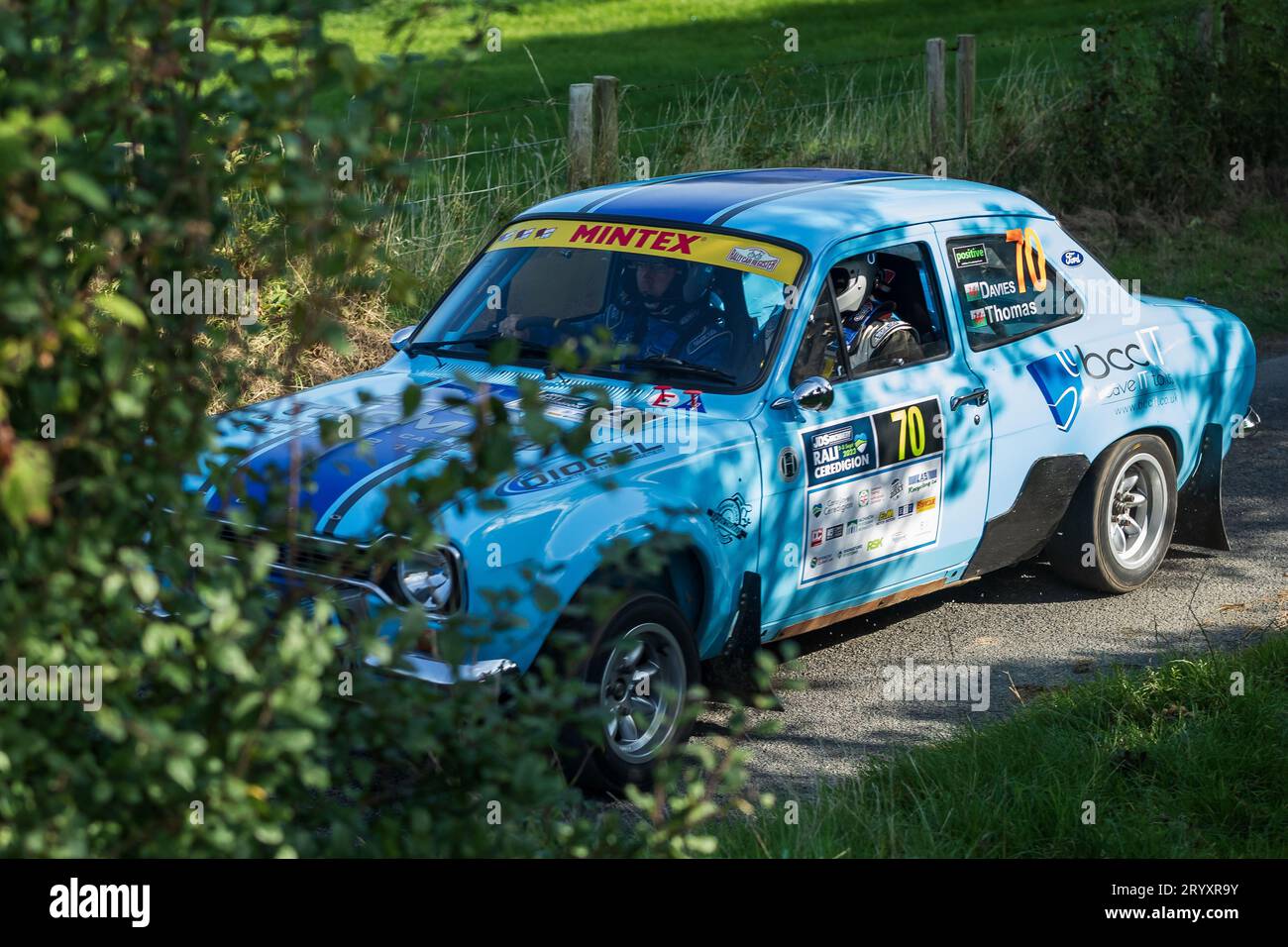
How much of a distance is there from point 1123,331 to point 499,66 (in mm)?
22999

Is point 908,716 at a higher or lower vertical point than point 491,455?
lower

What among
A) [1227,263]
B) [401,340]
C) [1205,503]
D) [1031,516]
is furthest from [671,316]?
[1227,263]

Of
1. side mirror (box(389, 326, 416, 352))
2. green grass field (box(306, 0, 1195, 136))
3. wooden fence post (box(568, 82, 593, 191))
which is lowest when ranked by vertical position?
side mirror (box(389, 326, 416, 352))

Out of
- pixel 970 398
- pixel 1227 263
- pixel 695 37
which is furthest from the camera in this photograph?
pixel 695 37

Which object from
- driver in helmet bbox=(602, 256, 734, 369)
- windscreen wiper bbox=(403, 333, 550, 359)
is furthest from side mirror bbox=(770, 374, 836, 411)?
windscreen wiper bbox=(403, 333, 550, 359)

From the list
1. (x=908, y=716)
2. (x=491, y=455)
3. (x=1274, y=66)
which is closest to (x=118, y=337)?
(x=491, y=455)

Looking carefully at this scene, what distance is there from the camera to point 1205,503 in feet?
25.5

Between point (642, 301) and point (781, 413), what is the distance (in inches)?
29.4

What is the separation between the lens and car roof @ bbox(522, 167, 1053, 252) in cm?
621

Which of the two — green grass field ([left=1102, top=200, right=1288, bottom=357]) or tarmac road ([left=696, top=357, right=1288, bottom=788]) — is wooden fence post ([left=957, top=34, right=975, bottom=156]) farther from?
tarmac road ([left=696, top=357, right=1288, bottom=788])

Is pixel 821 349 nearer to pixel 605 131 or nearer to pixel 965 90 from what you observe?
pixel 605 131

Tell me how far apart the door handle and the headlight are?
8.06 feet
